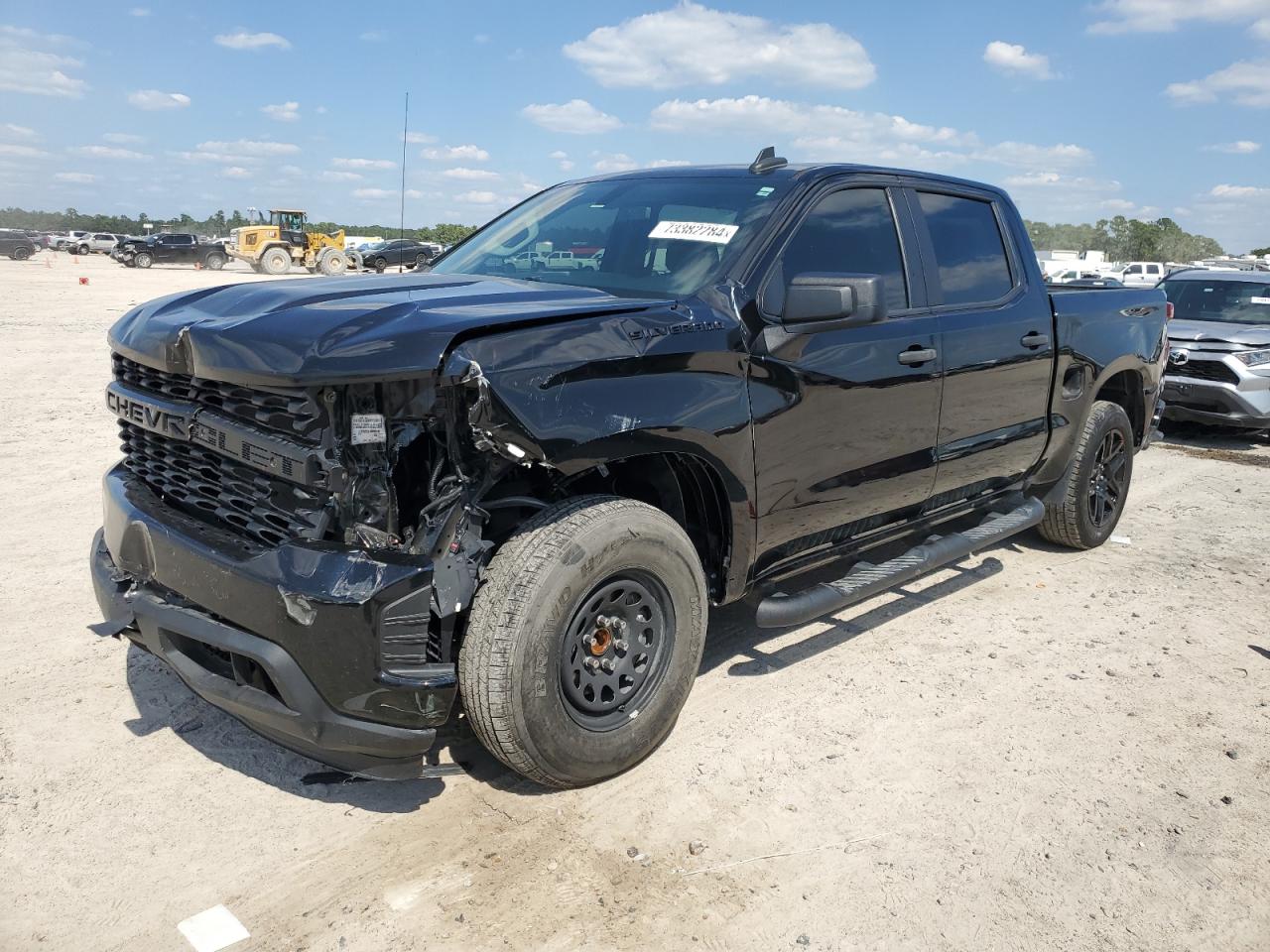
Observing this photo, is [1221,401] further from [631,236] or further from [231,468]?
[231,468]

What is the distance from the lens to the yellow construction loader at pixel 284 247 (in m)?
38.4

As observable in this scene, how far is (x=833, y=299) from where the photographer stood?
3305 mm

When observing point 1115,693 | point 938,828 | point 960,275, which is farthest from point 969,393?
point 938,828

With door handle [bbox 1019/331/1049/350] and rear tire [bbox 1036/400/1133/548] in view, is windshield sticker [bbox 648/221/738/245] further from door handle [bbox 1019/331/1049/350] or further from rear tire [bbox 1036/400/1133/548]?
rear tire [bbox 1036/400/1133/548]

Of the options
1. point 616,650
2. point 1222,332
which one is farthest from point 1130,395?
point 1222,332

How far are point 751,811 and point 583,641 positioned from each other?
782 mm

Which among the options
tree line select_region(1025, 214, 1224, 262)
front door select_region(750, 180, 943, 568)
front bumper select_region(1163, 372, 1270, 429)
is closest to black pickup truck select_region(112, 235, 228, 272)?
front bumper select_region(1163, 372, 1270, 429)

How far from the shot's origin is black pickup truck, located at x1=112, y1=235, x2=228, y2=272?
138 ft

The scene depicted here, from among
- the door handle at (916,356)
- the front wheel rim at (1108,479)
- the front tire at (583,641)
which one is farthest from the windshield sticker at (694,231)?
the front wheel rim at (1108,479)

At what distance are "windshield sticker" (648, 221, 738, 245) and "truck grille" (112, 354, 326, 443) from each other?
1692 mm

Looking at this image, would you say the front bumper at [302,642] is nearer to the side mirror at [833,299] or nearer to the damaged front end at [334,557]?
the damaged front end at [334,557]

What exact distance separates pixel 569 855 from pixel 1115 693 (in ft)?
8.30

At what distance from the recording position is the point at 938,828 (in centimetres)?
308

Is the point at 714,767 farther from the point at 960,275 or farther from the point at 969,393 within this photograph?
the point at 960,275
